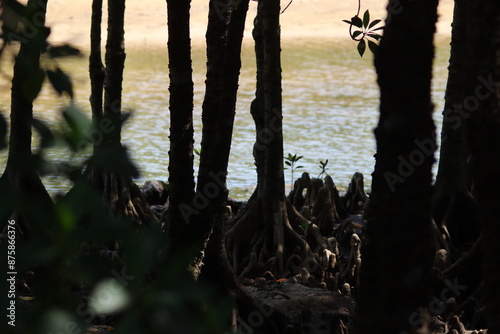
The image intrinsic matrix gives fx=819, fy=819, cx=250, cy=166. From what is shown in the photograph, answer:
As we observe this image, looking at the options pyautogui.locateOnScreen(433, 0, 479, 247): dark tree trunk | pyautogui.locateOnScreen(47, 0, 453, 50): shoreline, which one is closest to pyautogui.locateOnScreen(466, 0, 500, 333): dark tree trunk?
pyautogui.locateOnScreen(433, 0, 479, 247): dark tree trunk

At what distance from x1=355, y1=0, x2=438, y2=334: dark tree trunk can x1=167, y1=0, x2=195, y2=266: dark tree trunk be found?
188 cm

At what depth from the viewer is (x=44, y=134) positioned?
828mm

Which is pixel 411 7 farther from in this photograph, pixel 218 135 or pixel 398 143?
pixel 218 135

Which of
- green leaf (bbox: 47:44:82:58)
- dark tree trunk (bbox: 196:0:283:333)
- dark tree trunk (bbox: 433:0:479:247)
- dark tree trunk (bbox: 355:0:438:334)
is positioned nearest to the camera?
green leaf (bbox: 47:44:82:58)

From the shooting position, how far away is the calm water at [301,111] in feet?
36.9

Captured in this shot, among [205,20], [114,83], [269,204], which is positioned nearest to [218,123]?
[269,204]

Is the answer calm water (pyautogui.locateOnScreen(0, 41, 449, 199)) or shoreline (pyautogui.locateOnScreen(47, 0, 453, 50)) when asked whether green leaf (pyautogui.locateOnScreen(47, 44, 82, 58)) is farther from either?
shoreline (pyautogui.locateOnScreen(47, 0, 453, 50))

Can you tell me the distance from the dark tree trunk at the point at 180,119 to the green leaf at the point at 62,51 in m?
2.84

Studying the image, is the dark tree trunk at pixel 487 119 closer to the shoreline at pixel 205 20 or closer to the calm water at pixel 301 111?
the calm water at pixel 301 111

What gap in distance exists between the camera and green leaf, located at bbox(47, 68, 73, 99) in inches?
32.6

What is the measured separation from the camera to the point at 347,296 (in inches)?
224

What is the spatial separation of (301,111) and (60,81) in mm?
14883

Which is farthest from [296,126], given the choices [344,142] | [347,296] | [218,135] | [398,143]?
[398,143]

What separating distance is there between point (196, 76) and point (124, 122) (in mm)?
19773
